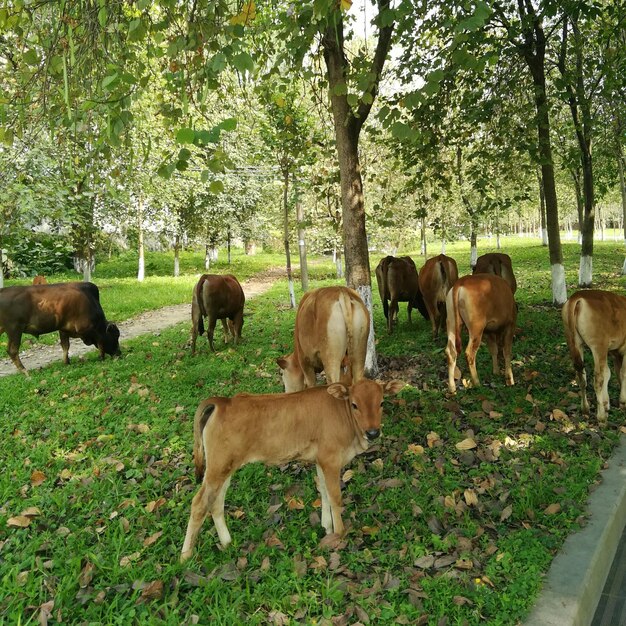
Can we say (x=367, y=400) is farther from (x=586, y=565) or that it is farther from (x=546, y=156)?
(x=546, y=156)

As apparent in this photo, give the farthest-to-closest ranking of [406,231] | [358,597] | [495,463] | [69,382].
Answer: [406,231] → [69,382] → [495,463] → [358,597]

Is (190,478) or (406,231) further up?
(406,231)

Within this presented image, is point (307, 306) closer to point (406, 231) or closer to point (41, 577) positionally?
point (41, 577)

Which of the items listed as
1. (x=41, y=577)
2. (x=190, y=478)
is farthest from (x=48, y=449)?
(x=41, y=577)

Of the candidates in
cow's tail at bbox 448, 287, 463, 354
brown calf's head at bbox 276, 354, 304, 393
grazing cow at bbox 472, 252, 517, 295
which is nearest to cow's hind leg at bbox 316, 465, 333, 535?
brown calf's head at bbox 276, 354, 304, 393

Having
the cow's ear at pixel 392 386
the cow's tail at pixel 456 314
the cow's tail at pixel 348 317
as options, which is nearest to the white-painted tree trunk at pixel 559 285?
the cow's tail at pixel 456 314

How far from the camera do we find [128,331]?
569 inches

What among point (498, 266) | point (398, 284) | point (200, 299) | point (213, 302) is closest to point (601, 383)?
point (498, 266)

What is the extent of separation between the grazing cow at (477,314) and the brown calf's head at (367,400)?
3.43 m

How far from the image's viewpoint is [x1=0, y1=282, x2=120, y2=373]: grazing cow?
9680 millimetres

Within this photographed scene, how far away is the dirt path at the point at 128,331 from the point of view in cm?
1108

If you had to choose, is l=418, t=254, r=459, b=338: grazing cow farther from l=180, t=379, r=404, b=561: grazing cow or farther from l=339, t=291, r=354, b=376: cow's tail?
l=180, t=379, r=404, b=561: grazing cow

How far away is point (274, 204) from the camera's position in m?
31.0

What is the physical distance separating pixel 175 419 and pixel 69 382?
10.7ft
